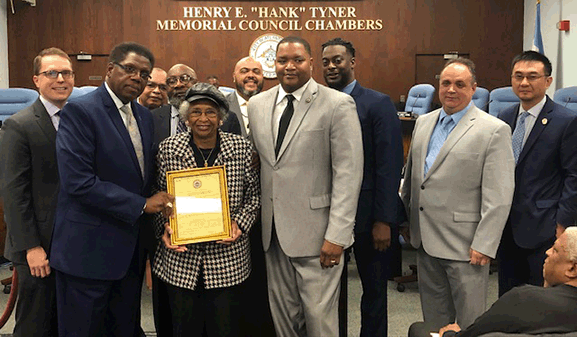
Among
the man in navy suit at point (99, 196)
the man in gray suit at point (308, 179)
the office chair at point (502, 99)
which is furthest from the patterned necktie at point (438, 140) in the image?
the office chair at point (502, 99)

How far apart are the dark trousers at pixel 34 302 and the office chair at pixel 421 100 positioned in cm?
708

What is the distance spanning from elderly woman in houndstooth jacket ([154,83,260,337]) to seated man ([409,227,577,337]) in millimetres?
1071

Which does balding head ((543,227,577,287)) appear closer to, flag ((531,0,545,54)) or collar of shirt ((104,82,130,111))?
collar of shirt ((104,82,130,111))

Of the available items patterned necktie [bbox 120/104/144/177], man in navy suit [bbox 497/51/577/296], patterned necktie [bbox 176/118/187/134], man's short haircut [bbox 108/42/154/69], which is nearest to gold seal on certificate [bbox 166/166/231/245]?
patterned necktie [bbox 120/104/144/177]

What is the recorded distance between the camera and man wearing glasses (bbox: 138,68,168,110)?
178 inches

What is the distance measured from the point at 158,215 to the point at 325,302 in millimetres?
877

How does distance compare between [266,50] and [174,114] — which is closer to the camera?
[174,114]

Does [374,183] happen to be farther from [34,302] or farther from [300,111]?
[34,302]

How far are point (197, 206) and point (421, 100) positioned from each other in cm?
729

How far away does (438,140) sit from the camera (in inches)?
122

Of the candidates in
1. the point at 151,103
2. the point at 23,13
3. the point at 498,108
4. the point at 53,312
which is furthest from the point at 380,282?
the point at 23,13

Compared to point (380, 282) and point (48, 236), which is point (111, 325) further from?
point (380, 282)

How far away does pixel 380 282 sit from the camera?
3367 mm

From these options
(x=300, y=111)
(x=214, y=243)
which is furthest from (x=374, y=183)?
(x=214, y=243)
